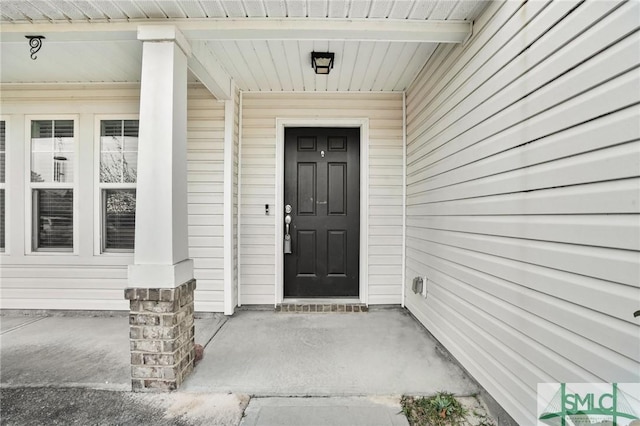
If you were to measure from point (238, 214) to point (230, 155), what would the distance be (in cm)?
61

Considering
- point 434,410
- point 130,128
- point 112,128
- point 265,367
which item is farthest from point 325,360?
point 112,128

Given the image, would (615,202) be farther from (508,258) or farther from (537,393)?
(537,393)

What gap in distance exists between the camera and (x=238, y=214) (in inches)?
125

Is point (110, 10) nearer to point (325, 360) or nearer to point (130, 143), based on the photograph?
point (130, 143)

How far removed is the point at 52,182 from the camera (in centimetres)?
309

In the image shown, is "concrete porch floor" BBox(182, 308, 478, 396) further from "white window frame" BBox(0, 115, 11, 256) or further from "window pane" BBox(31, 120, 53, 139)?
"window pane" BBox(31, 120, 53, 139)

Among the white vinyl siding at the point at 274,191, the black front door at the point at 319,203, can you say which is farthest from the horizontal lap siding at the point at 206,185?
the black front door at the point at 319,203

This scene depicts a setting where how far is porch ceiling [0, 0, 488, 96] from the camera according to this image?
1.77 meters

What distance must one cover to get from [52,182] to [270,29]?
2.81 metres

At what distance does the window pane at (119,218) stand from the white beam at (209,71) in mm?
1395

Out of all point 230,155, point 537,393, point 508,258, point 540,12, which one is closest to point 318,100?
point 230,155

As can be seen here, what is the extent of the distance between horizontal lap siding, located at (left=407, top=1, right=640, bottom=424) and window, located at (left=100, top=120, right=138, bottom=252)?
298 cm

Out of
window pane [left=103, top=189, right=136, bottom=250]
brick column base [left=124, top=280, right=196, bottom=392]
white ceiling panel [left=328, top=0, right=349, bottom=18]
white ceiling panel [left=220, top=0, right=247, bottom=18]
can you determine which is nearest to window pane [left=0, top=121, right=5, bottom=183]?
window pane [left=103, top=189, right=136, bottom=250]

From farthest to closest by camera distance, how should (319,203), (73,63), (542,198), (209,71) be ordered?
(319,203) < (73,63) < (209,71) < (542,198)
